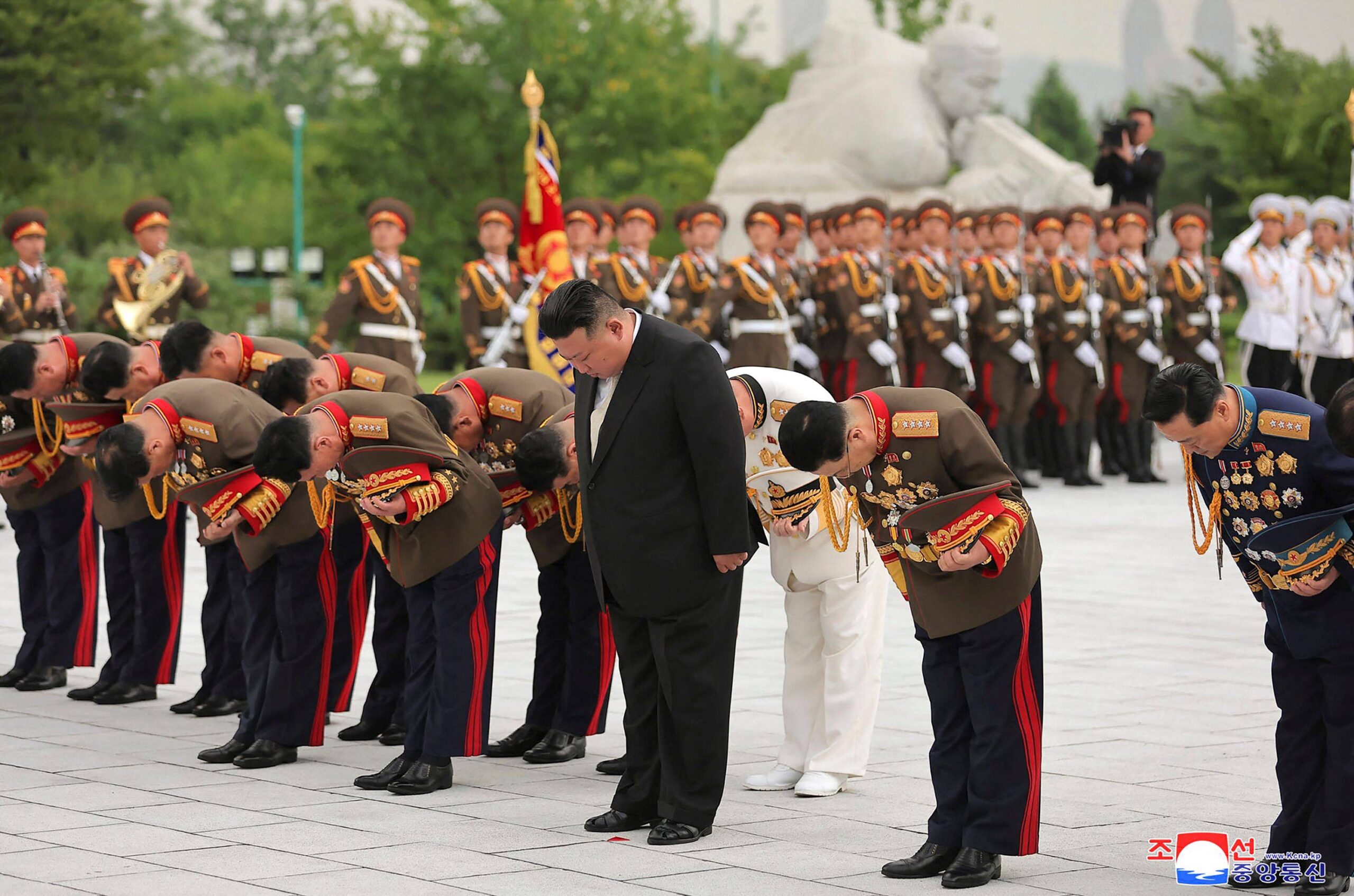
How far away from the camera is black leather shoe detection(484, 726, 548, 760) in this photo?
698cm

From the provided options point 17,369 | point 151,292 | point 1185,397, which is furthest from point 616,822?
point 151,292

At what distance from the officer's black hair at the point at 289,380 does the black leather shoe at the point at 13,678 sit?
1.96 metres

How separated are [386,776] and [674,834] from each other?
114cm

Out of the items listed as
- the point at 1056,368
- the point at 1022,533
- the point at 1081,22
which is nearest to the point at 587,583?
the point at 1022,533

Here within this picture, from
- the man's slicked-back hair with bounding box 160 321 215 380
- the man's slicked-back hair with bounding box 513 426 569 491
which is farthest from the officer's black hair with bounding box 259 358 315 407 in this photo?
the man's slicked-back hair with bounding box 513 426 569 491

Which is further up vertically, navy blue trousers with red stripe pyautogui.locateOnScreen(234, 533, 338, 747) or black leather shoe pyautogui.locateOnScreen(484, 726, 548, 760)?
navy blue trousers with red stripe pyautogui.locateOnScreen(234, 533, 338, 747)

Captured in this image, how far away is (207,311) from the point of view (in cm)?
2988

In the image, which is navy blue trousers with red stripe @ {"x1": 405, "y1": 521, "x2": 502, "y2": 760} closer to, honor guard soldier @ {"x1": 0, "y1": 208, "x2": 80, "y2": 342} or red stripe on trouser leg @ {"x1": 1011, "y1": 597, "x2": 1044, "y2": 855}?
red stripe on trouser leg @ {"x1": 1011, "y1": 597, "x2": 1044, "y2": 855}

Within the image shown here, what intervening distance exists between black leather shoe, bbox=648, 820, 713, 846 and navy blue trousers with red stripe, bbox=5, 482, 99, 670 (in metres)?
3.48

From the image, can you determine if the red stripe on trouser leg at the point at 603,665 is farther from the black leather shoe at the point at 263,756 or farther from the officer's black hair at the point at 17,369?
the officer's black hair at the point at 17,369

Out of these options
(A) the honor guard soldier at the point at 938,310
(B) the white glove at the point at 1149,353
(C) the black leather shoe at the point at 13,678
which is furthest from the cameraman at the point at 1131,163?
(C) the black leather shoe at the point at 13,678

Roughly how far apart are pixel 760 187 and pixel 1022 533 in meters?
15.9

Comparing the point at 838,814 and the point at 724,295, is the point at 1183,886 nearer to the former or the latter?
the point at 838,814

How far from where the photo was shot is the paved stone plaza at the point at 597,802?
17.0ft
